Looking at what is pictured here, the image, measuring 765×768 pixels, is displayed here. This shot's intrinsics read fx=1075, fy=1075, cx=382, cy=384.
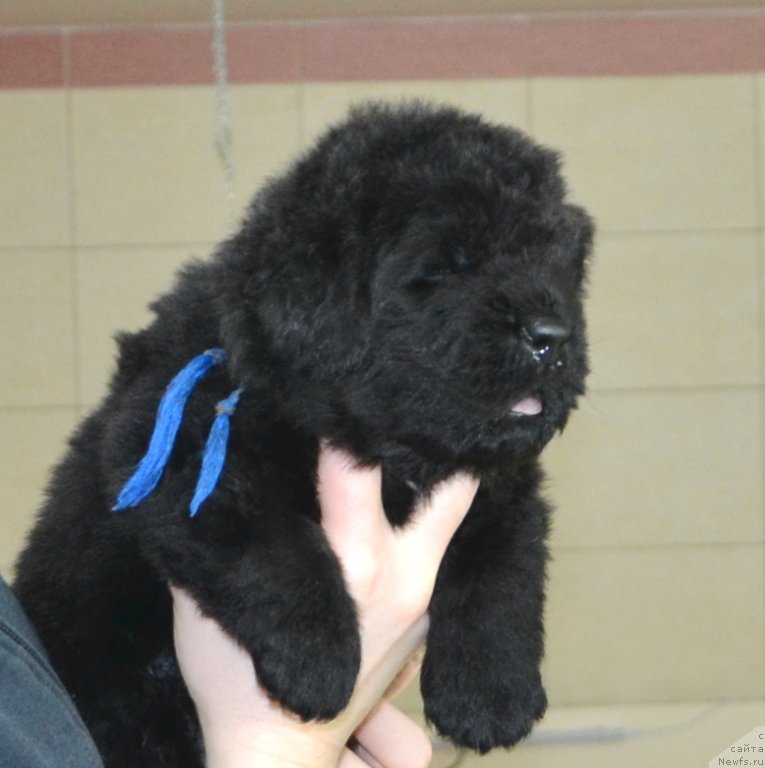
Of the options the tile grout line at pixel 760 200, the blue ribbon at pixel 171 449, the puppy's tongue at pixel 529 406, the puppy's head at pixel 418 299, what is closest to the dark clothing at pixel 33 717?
the blue ribbon at pixel 171 449

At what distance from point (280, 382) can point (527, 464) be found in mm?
401

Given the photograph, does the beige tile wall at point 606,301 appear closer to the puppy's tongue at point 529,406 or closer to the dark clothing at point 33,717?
the puppy's tongue at point 529,406

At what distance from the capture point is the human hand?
4.03 ft

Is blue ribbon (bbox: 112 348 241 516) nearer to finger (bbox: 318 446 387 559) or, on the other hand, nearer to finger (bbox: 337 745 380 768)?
finger (bbox: 318 446 387 559)

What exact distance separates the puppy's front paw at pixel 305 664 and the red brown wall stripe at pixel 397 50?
9.98ft

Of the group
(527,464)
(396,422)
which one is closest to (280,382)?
(396,422)

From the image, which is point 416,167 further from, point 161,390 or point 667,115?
point 667,115

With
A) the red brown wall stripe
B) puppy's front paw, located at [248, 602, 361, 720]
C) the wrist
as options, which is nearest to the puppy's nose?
puppy's front paw, located at [248, 602, 361, 720]

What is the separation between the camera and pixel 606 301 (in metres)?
3.97

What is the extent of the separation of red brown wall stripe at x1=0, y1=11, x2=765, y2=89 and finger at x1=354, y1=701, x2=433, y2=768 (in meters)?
2.88

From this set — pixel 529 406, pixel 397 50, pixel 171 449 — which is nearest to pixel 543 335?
pixel 529 406

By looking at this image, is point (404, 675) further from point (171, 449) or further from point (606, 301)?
point (606, 301)

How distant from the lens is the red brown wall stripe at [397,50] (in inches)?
153

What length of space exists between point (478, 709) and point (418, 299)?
54 cm
